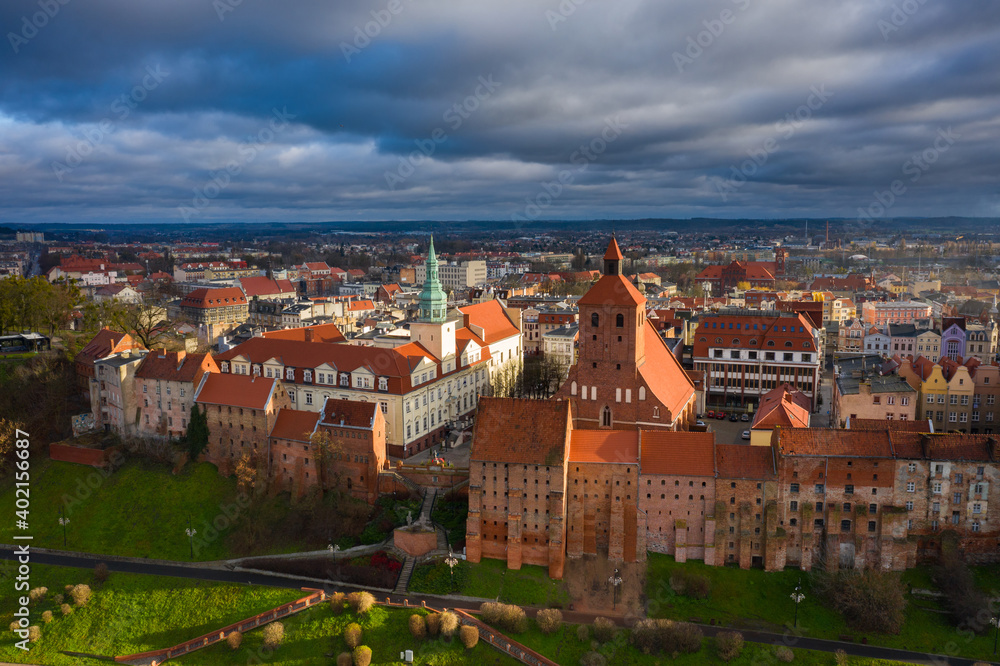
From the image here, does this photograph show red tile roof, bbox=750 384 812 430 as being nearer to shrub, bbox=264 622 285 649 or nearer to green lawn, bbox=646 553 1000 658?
green lawn, bbox=646 553 1000 658

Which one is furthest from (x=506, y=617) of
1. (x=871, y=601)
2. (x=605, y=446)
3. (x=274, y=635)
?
(x=871, y=601)

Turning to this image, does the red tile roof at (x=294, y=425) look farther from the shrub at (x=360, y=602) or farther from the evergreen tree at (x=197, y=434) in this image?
the shrub at (x=360, y=602)

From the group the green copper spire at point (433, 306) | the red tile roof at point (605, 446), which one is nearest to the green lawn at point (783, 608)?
the red tile roof at point (605, 446)

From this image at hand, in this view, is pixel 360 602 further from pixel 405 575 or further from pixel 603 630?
pixel 603 630

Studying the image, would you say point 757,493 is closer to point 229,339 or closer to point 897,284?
point 229,339

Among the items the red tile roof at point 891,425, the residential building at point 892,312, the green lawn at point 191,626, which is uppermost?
the residential building at point 892,312

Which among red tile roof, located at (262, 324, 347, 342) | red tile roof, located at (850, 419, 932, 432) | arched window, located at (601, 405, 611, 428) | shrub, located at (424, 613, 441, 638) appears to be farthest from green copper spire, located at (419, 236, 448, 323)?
red tile roof, located at (850, 419, 932, 432)
